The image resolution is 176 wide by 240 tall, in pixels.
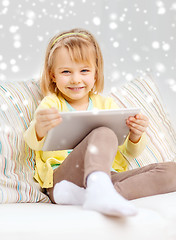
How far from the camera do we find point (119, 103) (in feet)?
5.41

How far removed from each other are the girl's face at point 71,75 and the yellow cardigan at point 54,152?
0.06 m

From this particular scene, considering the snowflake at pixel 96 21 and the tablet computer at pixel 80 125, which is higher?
the snowflake at pixel 96 21

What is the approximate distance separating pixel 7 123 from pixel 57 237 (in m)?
0.60

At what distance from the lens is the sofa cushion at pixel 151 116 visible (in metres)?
1.62

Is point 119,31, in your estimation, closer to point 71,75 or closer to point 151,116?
point 151,116

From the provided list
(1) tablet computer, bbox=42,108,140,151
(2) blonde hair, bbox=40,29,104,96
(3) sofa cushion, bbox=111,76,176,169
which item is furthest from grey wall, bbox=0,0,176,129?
A: (1) tablet computer, bbox=42,108,140,151

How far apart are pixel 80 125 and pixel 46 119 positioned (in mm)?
106

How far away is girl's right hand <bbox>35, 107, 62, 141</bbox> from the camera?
111 cm

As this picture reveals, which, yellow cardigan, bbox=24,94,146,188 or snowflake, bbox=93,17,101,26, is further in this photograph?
snowflake, bbox=93,17,101,26

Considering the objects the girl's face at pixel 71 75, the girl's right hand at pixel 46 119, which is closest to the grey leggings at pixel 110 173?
the girl's right hand at pixel 46 119

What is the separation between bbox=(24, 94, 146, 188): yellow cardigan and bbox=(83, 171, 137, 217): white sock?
1.12 ft

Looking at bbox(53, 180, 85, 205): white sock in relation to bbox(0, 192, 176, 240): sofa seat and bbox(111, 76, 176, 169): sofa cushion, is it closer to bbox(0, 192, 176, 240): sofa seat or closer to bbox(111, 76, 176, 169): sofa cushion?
bbox(0, 192, 176, 240): sofa seat

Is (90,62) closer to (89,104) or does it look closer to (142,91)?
(89,104)

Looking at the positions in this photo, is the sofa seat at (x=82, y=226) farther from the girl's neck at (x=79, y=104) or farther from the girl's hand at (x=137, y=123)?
the girl's neck at (x=79, y=104)
